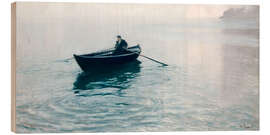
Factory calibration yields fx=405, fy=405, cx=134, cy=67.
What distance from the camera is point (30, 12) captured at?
6250 mm

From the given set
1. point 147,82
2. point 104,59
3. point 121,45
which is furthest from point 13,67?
point 147,82

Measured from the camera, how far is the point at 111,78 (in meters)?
6.55

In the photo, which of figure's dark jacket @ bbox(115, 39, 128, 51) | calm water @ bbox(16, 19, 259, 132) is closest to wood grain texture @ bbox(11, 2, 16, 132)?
calm water @ bbox(16, 19, 259, 132)

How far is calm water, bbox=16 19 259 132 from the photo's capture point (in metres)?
6.23

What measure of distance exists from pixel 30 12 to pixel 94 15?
38.9 inches

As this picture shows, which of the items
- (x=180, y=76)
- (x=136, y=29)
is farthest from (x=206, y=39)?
(x=136, y=29)

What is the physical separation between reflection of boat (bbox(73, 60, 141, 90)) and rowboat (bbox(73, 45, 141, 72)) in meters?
0.08

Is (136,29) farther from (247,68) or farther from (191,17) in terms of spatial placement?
(247,68)

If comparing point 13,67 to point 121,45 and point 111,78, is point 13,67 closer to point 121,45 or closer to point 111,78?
point 111,78

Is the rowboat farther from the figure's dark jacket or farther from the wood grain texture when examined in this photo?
the wood grain texture

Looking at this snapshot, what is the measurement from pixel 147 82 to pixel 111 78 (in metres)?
0.59

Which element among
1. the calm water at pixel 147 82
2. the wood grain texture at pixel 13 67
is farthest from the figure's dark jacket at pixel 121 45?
the wood grain texture at pixel 13 67

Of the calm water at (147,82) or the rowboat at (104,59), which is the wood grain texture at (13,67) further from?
the rowboat at (104,59)

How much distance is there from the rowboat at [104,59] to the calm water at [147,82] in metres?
0.10
